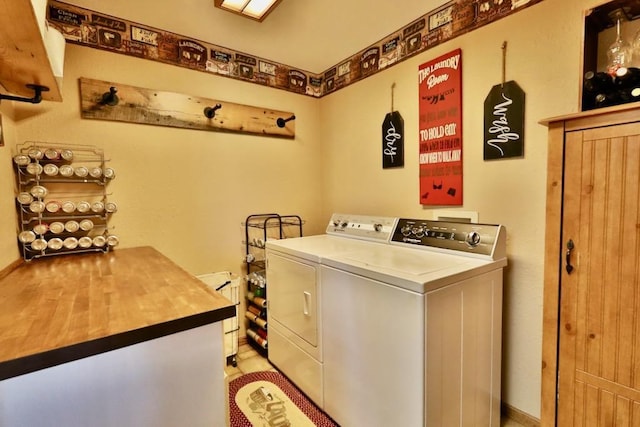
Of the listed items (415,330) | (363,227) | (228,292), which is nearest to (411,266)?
(415,330)

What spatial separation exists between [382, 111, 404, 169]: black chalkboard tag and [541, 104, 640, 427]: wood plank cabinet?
112 cm

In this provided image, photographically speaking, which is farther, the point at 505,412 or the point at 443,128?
the point at 443,128

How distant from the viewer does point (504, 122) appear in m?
1.74

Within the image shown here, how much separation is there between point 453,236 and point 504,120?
2.34ft

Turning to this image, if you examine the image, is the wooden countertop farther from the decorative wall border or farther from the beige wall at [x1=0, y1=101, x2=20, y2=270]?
the decorative wall border

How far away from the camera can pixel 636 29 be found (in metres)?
1.31

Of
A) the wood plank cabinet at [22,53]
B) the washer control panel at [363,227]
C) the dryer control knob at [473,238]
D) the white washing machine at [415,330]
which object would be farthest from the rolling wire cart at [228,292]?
the dryer control knob at [473,238]

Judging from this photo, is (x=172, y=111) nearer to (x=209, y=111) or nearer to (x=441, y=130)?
(x=209, y=111)

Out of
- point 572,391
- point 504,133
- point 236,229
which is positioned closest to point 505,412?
point 572,391

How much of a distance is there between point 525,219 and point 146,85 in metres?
2.59

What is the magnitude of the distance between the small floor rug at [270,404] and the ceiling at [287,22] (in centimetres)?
250

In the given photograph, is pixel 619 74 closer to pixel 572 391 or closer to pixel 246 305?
pixel 572 391

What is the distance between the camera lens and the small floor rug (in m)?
1.80

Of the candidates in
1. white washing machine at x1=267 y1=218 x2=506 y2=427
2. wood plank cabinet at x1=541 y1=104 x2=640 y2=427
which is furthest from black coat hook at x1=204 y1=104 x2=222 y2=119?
wood plank cabinet at x1=541 y1=104 x2=640 y2=427
